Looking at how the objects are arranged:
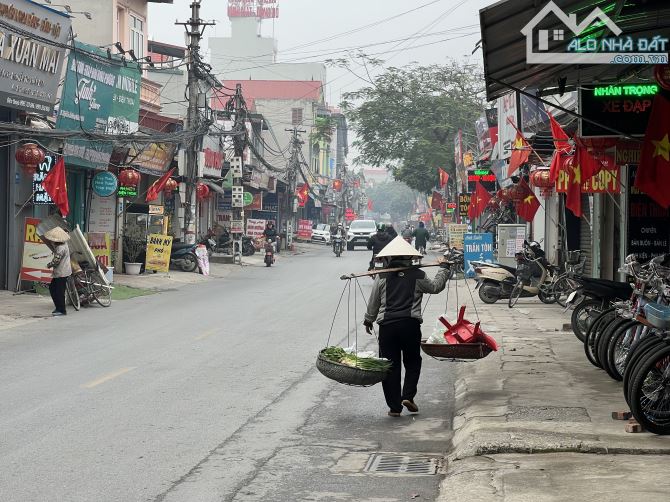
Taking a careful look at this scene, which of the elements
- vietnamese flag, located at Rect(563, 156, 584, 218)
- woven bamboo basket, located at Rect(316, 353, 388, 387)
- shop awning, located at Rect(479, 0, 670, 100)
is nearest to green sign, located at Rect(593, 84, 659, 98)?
shop awning, located at Rect(479, 0, 670, 100)

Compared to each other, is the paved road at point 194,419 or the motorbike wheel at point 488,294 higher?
the motorbike wheel at point 488,294

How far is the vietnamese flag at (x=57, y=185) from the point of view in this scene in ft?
77.2

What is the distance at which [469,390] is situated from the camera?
36.9 ft

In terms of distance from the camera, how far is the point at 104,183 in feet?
93.5

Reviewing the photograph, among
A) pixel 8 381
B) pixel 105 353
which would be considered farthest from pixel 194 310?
pixel 8 381

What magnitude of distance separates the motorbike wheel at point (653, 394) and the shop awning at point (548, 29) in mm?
2952

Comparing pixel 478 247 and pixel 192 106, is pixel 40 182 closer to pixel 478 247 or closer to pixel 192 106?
pixel 192 106

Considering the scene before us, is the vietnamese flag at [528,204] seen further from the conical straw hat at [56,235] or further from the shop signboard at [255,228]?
the shop signboard at [255,228]

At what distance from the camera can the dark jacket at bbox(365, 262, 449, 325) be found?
1025 cm

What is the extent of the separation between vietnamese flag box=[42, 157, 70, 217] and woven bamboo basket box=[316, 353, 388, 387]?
15.1 m

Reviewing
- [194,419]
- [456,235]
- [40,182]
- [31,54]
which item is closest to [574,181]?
[194,419]

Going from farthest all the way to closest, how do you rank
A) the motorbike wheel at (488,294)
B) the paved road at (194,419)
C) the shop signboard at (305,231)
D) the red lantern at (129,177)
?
the shop signboard at (305,231) → the red lantern at (129,177) → the motorbike wheel at (488,294) → the paved road at (194,419)

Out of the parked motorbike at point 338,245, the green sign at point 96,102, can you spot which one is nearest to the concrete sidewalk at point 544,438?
the green sign at point 96,102

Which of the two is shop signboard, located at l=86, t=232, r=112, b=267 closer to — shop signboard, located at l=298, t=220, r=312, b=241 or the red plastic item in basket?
the red plastic item in basket
